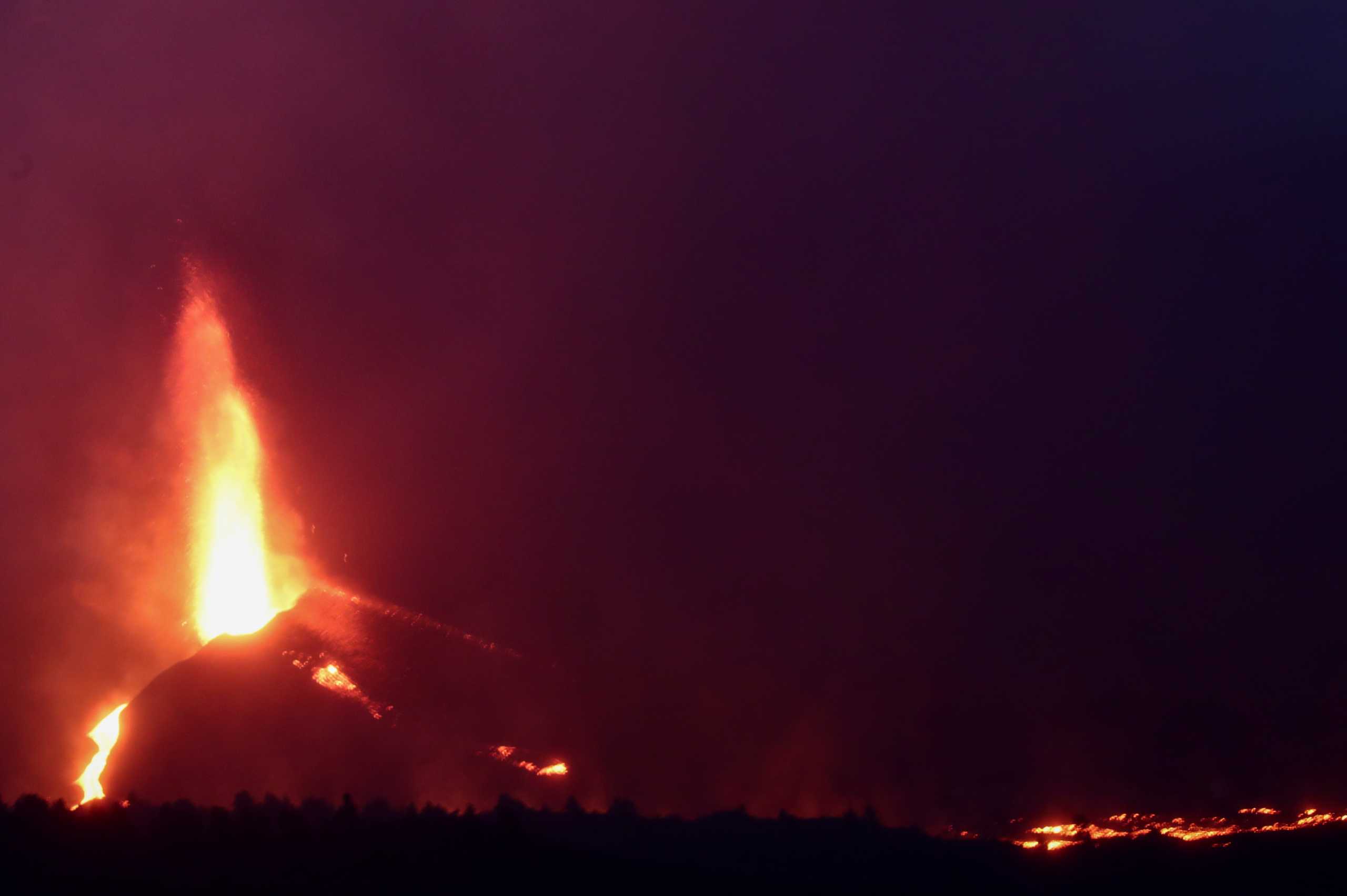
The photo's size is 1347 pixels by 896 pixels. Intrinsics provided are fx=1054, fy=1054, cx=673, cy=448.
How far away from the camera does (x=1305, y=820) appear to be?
6.63ft

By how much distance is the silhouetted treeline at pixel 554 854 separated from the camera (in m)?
1.39

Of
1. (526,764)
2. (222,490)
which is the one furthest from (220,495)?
(526,764)

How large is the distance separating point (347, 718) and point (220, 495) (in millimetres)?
611

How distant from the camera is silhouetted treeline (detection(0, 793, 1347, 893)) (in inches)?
54.7

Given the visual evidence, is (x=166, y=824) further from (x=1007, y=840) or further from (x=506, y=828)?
(x=1007, y=840)

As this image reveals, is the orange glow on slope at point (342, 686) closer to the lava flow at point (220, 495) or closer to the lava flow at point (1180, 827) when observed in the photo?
the lava flow at point (220, 495)

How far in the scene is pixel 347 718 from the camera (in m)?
2.08

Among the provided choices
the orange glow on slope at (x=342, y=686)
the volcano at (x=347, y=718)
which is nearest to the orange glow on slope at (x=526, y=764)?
the volcano at (x=347, y=718)

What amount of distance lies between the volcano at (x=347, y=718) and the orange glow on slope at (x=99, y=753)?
0.02 metres

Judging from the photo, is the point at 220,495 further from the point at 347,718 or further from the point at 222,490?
the point at 347,718

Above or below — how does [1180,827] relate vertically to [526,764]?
below

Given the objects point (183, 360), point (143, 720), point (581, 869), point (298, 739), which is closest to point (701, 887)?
point (581, 869)

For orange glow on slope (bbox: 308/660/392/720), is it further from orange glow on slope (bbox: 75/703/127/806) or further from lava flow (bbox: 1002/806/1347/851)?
lava flow (bbox: 1002/806/1347/851)

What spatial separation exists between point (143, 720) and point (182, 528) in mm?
431
